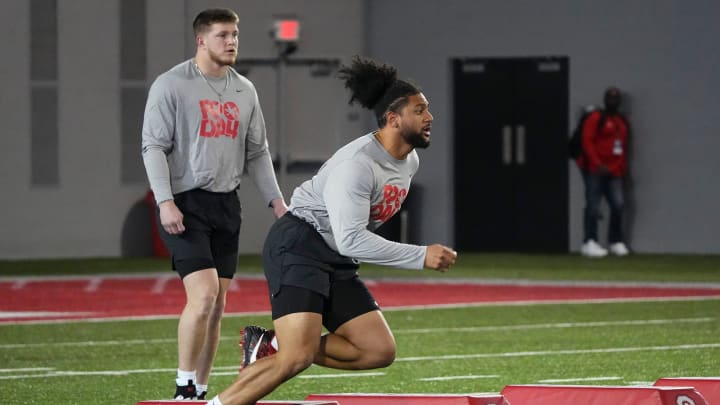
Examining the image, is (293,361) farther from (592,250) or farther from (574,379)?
(592,250)

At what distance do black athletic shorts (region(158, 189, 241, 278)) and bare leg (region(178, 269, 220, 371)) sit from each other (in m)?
0.06

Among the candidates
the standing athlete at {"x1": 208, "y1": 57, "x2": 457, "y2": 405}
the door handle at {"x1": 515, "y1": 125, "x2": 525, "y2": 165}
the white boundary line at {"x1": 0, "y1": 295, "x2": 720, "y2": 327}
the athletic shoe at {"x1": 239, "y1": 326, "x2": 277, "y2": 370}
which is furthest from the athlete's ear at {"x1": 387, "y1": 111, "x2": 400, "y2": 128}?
the door handle at {"x1": 515, "y1": 125, "x2": 525, "y2": 165}

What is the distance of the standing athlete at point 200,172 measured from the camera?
367 inches

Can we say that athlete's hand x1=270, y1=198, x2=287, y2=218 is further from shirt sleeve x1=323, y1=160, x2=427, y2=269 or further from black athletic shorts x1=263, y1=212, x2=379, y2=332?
shirt sleeve x1=323, y1=160, x2=427, y2=269

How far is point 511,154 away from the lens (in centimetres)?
2595

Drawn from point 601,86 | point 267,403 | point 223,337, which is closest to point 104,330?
point 223,337

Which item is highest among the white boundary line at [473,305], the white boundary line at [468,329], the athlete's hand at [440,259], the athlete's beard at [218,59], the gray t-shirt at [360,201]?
the athlete's beard at [218,59]

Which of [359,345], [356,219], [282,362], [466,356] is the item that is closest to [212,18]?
[356,219]

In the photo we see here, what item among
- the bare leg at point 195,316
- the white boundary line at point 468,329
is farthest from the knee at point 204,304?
the white boundary line at point 468,329

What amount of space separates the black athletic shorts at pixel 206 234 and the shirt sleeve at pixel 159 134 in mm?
203

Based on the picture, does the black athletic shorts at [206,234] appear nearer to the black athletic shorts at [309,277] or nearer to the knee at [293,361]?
the black athletic shorts at [309,277]

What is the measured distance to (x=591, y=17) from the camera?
994 inches

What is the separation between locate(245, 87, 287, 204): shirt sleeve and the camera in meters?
9.74

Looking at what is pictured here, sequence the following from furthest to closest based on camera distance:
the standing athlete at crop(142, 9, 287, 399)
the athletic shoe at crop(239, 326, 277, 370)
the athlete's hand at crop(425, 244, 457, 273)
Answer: the standing athlete at crop(142, 9, 287, 399) → the athletic shoe at crop(239, 326, 277, 370) → the athlete's hand at crop(425, 244, 457, 273)
